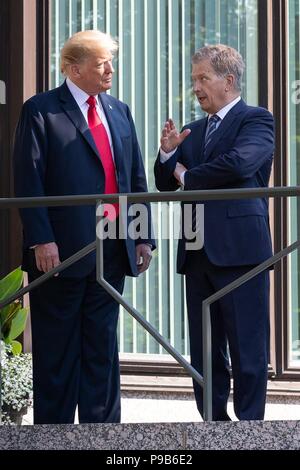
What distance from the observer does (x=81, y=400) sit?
6.10 meters

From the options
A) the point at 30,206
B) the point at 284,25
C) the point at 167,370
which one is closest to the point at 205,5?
the point at 284,25

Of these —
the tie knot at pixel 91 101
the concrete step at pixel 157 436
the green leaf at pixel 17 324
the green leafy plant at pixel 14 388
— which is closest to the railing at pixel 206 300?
the concrete step at pixel 157 436

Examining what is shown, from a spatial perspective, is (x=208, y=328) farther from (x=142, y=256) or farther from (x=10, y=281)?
(x=10, y=281)

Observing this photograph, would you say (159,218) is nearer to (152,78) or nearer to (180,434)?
(152,78)

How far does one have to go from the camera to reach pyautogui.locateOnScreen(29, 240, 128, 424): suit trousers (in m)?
6.06

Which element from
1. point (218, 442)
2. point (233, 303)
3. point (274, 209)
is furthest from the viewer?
point (274, 209)

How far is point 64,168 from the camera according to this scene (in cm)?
617

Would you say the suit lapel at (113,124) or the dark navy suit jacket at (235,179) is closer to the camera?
the dark navy suit jacket at (235,179)

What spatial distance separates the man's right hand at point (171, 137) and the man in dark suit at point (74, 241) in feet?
0.74

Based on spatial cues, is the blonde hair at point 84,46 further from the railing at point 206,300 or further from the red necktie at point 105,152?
the railing at point 206,300

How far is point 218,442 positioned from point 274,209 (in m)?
2.49

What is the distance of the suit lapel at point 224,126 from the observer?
6195 mm

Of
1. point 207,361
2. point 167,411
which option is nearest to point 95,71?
point 207,361

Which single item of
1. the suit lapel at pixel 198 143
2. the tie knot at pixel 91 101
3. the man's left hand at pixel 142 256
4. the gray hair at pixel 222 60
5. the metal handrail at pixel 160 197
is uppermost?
the gray hair at pixel 222 60
